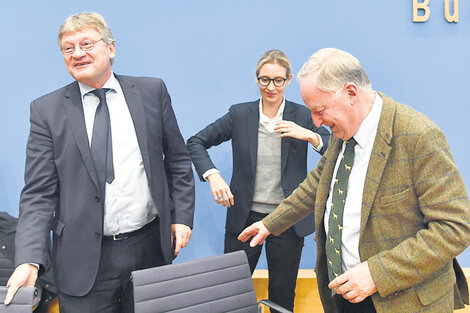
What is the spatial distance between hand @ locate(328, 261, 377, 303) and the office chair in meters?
0.32

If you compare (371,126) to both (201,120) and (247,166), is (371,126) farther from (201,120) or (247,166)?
(201,120)

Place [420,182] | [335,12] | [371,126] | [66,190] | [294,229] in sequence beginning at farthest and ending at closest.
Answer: [335,12] → [294,229] → [66,190] → [371,126] → [420,182]

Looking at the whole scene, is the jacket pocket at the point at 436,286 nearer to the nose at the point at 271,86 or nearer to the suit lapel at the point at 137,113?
the suit lapel at the point at 137,113

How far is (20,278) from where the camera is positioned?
152cm

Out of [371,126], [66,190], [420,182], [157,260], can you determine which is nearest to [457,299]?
[420,182]

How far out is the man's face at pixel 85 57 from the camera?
5.63 ft

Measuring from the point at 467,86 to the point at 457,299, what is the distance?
2115 millimetres

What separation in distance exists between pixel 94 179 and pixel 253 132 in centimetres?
95

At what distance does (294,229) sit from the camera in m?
2.34

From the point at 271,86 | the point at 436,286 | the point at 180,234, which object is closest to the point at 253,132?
the point at 271,86

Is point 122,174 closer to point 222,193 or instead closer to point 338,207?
point 222,193

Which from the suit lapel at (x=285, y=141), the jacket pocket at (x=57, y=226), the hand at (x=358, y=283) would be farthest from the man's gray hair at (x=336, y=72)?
the jacket pocket at (x=57, y=226)

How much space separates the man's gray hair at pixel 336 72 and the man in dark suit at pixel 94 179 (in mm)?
810

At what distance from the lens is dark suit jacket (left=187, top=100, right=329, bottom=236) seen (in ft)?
7.66
